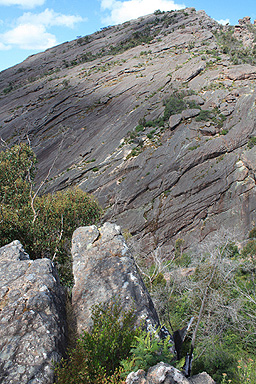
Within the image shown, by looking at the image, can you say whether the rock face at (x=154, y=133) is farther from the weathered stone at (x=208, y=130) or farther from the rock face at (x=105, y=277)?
the rock face at (x=105, y=277)

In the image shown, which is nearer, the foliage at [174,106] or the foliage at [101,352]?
the foliage at [101,352]

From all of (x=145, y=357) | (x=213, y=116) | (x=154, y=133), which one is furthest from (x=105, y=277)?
(x=213, y=116)

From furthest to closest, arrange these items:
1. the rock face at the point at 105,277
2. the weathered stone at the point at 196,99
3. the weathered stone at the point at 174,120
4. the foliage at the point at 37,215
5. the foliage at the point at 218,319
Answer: the weathered stone at the point at 196,99 < the weathered stone at the point at 174,120 < the foliage at the point at 37,215 < the foliage at the point at 218,319 < the rock face at the point at 105,277

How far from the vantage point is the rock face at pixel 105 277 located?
4398 mm

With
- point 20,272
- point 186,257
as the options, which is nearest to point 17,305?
point 20,272

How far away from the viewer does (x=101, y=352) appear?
345 centimetres

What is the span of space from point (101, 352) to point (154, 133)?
101ft

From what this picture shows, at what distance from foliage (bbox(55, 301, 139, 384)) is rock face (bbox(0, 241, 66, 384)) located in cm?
28

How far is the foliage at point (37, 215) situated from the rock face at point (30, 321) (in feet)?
14.6

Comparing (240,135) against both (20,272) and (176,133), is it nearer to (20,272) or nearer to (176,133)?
(176,133)

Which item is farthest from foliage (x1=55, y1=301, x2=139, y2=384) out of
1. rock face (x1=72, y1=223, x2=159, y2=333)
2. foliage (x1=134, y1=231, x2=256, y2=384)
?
foliage (x1=134, y1=231, x2=256, y2=384)

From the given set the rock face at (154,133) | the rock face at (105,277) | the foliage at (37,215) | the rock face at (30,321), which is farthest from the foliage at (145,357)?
the rock face at (154,133)

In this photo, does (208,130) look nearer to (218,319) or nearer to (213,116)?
(213,116)

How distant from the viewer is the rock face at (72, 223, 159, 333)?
4.40 metres
